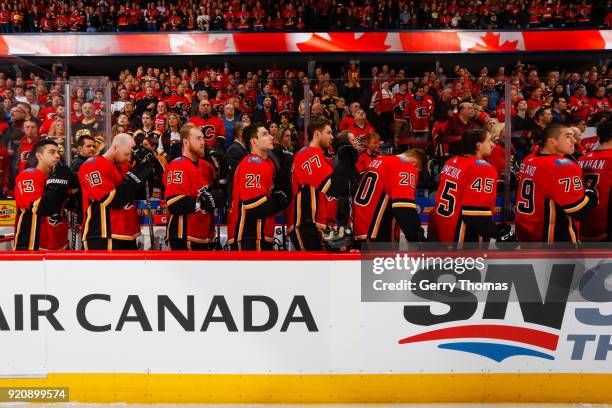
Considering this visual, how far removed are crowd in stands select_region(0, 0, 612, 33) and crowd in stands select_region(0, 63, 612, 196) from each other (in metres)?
8.45

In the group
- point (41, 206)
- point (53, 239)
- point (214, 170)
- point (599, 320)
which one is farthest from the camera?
point (214, 170)

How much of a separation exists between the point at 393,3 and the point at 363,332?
11.8 meters

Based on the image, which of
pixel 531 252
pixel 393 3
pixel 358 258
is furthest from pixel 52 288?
pixel 393 3

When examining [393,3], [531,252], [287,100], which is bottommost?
[531,252]

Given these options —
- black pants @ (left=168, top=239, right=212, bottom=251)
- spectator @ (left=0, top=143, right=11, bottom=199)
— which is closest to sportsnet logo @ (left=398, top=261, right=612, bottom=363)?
black pants @ (left=168, top=239, right=212, bottom=251)

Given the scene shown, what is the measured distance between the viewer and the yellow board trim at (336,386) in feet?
10.8

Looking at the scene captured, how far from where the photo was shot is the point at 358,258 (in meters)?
3.29

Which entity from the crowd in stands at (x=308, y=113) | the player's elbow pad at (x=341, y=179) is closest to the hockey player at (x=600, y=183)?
the crowd in stands at (x=308, y=113)

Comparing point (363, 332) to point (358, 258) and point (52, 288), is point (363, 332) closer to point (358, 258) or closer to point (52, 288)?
point (358, 258)

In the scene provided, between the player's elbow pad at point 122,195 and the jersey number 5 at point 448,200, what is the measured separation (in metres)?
2.16

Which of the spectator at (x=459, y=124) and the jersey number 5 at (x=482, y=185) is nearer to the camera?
the jersey number 5 at (x=482, y=185)

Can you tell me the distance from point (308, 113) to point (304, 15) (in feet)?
30.8

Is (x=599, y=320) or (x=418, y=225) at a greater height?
(x=418, y=225)

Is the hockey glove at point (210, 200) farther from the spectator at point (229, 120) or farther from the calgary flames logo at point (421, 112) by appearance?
the calgary flames logo at point (421, 112)
